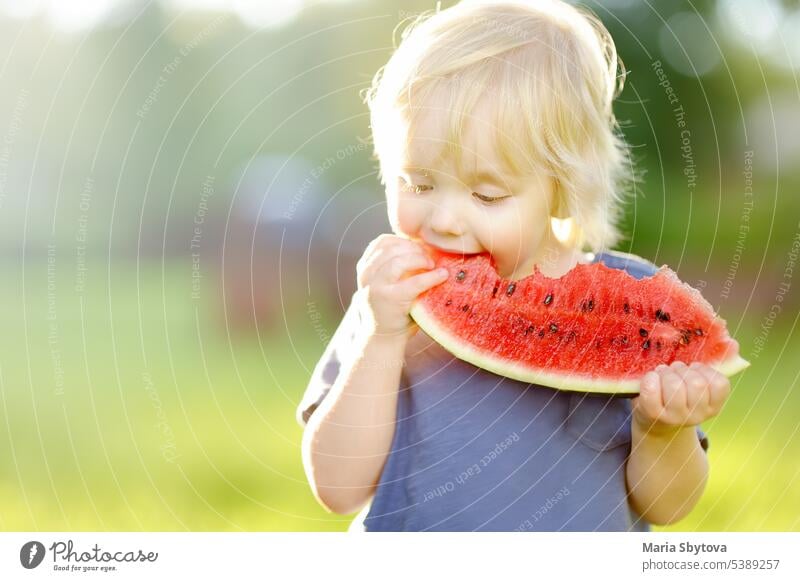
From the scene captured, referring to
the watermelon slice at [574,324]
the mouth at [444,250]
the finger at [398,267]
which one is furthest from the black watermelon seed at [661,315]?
the finger at [398,267]

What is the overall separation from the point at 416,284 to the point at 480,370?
0.30 metres

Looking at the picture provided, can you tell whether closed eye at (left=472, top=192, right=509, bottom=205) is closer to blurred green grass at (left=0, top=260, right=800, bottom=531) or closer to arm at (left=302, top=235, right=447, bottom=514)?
arm at (left=302, top=235, right=447, bottom=514)

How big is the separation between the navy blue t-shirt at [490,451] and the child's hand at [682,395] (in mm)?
159

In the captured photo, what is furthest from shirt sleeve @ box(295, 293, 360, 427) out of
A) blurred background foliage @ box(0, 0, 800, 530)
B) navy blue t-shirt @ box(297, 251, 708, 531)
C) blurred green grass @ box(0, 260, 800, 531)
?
blurred green grass @ box(0, 260, 800, 531)

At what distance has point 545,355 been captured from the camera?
1.79 m

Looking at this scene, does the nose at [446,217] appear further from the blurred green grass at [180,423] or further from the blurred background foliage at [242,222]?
the blurred green grass at [180,423]

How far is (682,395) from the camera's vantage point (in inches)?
62.4

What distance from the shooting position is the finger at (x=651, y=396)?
159 cm

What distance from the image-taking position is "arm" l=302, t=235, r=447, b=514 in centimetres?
162

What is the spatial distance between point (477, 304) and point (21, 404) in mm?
2287

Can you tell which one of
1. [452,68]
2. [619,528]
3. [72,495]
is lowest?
[619,528]

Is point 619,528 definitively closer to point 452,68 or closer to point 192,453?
point 452,68

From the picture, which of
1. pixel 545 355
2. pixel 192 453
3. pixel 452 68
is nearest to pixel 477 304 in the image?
pixel 545 355

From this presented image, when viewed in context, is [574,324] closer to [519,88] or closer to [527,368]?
[527,368]
